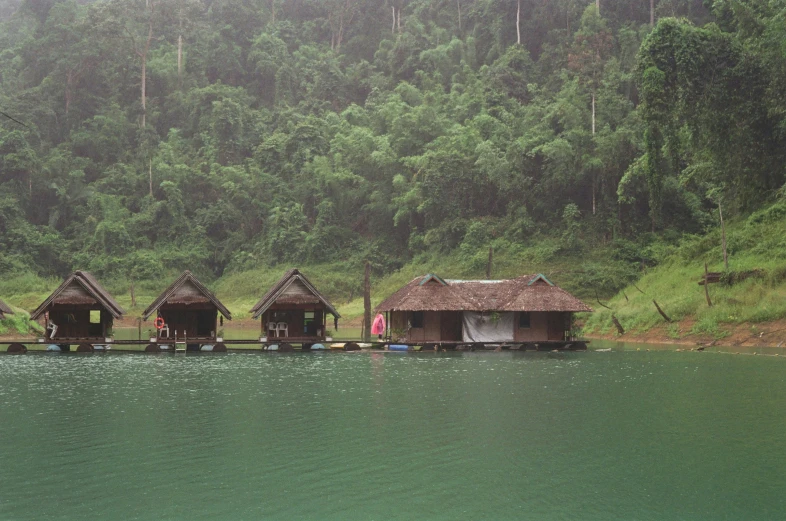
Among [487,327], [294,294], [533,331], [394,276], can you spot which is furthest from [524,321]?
[394,276]

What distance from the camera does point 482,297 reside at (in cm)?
3897

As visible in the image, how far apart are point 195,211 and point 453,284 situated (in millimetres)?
40235

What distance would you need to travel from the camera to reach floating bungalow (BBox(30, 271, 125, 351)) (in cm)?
3600

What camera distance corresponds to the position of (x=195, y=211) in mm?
73375

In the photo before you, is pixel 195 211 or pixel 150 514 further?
pixel 195 211

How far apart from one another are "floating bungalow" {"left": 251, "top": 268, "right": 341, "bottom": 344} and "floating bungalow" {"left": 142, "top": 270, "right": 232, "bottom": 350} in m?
1.92

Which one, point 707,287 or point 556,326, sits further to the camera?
point 556,326

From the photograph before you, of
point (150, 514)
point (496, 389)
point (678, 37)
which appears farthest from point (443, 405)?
point (678, 37)

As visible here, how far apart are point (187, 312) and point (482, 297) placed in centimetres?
1405

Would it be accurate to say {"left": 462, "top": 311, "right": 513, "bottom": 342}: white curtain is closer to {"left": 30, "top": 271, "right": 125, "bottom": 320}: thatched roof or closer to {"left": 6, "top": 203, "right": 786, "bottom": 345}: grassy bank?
{"left": 6, "top": 203, "right": 786, "bottom": 345}: grassy bank

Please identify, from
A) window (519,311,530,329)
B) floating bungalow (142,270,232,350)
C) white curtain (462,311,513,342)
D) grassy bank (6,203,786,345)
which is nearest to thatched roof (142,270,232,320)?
floating bungalow (142,270,232,350)

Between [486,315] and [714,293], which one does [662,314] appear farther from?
[486,315]

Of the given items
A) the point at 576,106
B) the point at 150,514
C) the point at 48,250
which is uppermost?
the point at 576,106

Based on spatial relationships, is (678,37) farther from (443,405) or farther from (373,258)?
(373,258)
